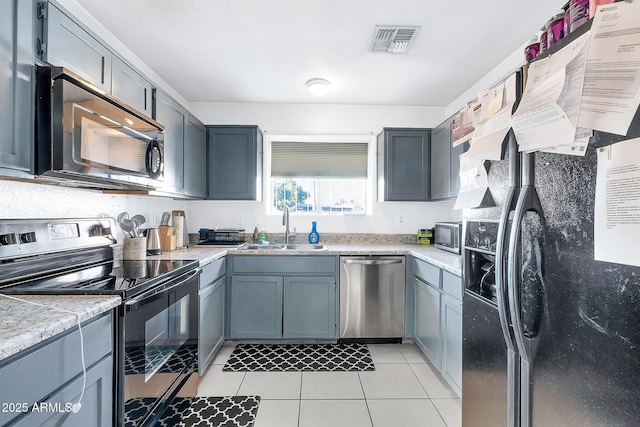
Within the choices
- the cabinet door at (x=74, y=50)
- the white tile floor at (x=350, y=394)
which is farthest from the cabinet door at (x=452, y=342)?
the cabinet door at (x=74, y=50)

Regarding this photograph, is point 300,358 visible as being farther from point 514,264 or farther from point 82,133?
point 82,133

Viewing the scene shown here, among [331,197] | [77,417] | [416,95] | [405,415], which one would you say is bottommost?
[405,415]

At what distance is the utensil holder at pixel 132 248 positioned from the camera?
196 centimetres

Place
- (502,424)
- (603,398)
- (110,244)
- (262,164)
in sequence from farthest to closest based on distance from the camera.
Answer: (262,164), (110,244), (502,424), (603,398)

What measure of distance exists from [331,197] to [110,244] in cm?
219

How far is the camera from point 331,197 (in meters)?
3.47

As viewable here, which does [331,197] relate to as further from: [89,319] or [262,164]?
[89,319]

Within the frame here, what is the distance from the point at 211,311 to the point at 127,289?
1242 millimetres

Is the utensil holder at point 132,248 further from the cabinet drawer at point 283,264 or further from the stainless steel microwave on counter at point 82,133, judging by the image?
the cabinet drawer at point 283,264

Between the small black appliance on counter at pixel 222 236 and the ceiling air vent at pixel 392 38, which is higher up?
the ceiling air vent at pixel 392 38

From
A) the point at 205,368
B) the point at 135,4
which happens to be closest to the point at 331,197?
the point at 205,368

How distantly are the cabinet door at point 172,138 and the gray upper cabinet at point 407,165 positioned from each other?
1903 mm

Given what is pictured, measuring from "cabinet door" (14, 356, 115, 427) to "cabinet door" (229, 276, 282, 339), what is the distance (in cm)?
155

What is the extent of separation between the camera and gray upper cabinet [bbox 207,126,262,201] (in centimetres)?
299
